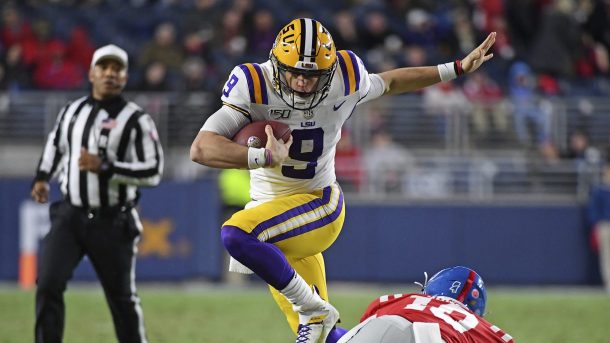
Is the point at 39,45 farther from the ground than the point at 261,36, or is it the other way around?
the point at 261,36

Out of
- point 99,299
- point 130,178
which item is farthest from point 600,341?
point 99,299

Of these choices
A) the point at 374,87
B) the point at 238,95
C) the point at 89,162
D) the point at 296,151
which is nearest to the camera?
the point at 238,95

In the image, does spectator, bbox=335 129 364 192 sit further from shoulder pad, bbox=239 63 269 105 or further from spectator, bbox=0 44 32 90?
shoulder pad, bbox=239 63 269 105

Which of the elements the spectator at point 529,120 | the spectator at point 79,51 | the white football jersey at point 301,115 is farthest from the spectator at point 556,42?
the white football jersey at point 301,115

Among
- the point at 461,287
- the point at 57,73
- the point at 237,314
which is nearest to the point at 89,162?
the point at 461,287

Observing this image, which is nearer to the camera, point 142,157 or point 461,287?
point 461,287

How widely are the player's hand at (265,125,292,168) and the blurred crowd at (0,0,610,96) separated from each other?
8897 mm

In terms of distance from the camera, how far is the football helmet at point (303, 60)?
5527mm

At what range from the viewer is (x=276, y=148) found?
530 centimetres

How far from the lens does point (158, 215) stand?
1335 centimetres

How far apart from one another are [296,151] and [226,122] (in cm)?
46

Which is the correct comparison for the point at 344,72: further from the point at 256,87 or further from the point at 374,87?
the point at 256,87

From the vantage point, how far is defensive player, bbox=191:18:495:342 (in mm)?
5508

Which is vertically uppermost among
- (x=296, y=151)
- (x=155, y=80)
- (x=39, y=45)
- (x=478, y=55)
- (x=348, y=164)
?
(x=39, y=45)
